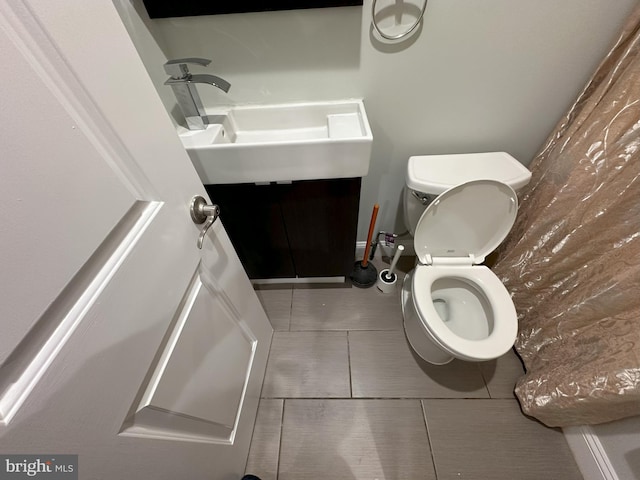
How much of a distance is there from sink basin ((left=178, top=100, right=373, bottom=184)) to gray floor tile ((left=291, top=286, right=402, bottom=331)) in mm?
767

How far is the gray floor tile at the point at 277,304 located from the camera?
4.58 ft

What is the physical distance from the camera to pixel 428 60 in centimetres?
94

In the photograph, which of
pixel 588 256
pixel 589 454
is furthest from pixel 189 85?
pixel 589 454

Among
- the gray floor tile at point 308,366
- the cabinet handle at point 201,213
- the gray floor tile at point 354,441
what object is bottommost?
the gray floor tile at point 308,366

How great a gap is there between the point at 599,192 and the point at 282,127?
1176 millimetres

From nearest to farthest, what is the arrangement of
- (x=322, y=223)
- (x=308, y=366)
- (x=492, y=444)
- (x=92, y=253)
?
(x=92, y=253) < (x=492, y=444) < (x=322, y=223) < (x=308, y=366)

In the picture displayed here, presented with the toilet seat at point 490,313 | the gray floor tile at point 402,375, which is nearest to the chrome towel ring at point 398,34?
the toilet seat at point 490,313

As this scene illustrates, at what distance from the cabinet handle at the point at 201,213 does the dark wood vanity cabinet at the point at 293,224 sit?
1.37 feet

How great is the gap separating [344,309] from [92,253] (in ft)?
4.01

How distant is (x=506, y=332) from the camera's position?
0.96m

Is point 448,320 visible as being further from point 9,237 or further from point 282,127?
point 9,237

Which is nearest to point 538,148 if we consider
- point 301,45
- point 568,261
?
point 568,261

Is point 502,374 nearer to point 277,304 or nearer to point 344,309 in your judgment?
point 344,309

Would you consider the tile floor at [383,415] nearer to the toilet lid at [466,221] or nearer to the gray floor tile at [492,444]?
the gray floor tile at [492,444]
